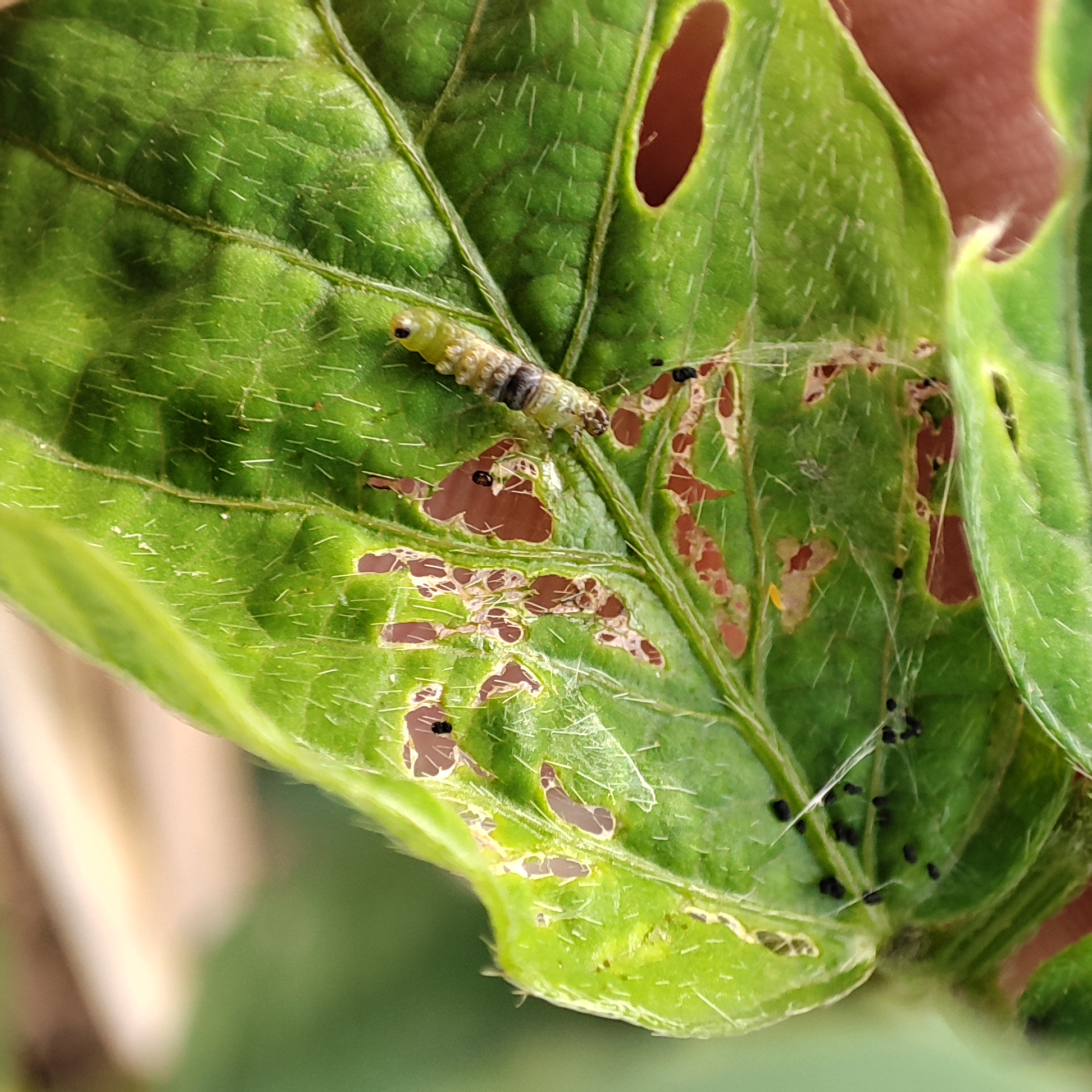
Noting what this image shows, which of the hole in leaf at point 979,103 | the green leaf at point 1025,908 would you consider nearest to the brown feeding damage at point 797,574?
the green leaf at point 1025,908

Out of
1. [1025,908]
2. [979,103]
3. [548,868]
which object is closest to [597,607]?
[548,868]

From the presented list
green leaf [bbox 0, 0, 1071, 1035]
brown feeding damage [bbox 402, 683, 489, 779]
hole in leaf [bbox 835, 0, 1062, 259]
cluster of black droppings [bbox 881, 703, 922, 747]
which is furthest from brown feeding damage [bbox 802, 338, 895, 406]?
hole in leaf [bbox 835, 0, 1062, 259]

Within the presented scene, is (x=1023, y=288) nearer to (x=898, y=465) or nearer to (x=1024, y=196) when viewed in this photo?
(x=898, y=465)

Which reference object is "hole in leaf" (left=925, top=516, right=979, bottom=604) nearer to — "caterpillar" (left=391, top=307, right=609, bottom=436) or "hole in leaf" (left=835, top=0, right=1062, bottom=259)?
"caterpillar" (left=391, top=307, right=609, bottom=436)

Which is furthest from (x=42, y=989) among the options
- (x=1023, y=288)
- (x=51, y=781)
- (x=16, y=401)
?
(x=1023, y=288)

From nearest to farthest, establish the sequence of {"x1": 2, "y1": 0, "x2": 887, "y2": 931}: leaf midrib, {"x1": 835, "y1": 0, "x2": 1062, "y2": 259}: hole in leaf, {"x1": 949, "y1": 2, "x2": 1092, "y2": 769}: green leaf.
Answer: {"x1": 949, "y1": 2, "x2": 1092, "y2": 769}: green leaf, {"x1": 2, "y1": 0, "x2": 887, "y2": 931}: leaf midrib, {"x1": 835, "y1": 0, "x2": 1062, "y2": 259}: hole in leaf

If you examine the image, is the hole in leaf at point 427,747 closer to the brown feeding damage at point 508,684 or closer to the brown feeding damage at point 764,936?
the brown feeding damage at point 508,684
